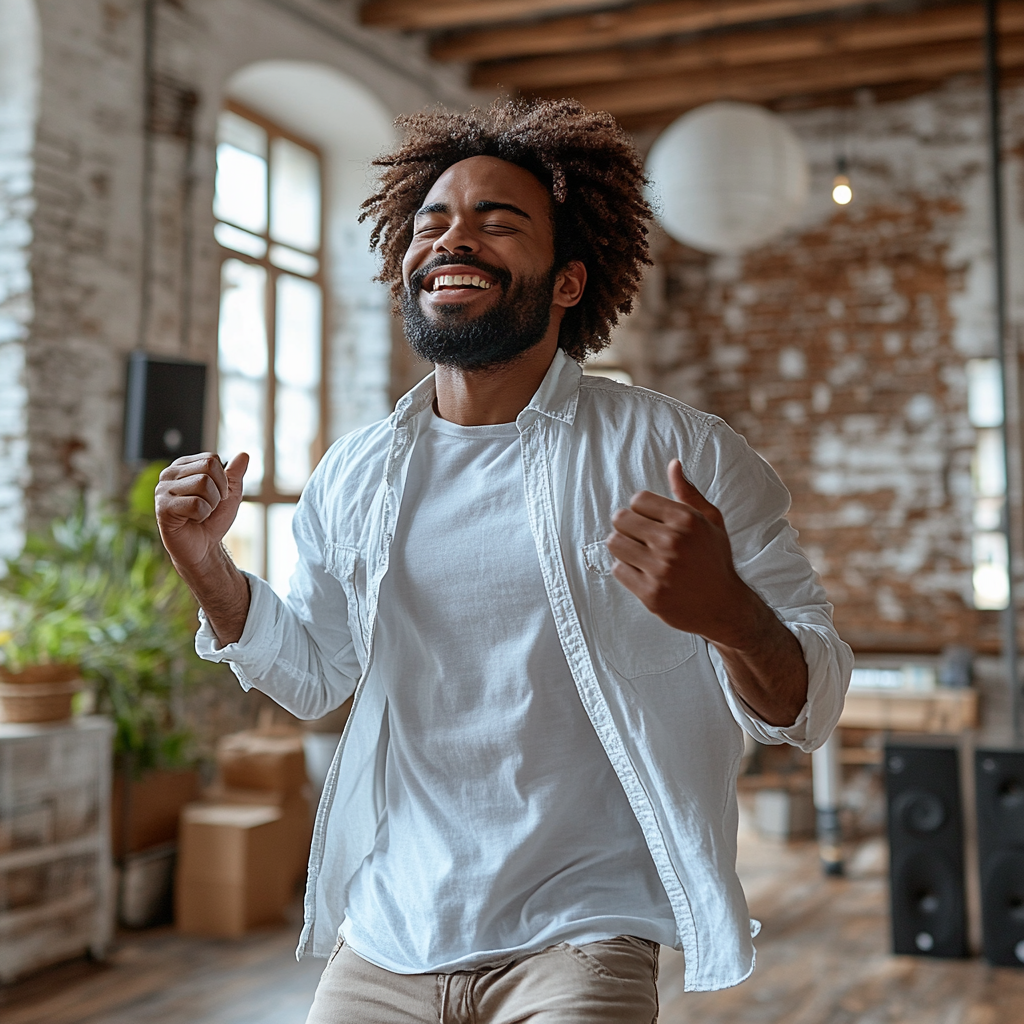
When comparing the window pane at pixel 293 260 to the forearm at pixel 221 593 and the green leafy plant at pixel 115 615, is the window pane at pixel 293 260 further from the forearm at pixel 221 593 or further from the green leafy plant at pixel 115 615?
the forearm at pixel 221 593

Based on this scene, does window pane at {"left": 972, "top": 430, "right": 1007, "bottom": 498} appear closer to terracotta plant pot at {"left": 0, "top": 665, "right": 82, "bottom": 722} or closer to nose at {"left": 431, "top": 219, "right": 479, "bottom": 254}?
terracotta plant pot at {"left": 0, "top": 665, "right": 82, "bottom": 722}

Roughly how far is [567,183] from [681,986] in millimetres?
2834

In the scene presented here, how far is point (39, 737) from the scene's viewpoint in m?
3.64

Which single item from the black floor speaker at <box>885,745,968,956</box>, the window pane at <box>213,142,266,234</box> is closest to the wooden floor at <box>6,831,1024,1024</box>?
the black floor speaker at <box>885,745,968,956</box>

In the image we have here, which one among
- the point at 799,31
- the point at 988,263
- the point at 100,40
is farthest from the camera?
the point at 988,263

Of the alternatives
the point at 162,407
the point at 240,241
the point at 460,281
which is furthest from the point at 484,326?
the point at 240,241

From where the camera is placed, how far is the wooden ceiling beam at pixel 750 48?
238 inches

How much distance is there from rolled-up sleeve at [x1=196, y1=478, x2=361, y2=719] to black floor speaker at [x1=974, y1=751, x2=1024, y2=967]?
2898 millimetres

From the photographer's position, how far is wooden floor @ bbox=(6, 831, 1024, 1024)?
340 cm

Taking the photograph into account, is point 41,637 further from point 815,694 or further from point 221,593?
point 815,694

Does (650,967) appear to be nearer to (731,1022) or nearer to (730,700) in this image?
(730,700)

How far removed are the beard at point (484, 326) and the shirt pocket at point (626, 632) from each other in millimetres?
323

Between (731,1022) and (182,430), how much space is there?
2.85m

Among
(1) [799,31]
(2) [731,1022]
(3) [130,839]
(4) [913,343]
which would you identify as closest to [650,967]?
(2) [731,1022]
